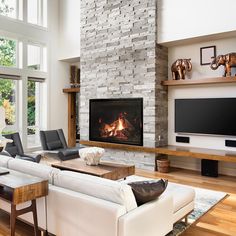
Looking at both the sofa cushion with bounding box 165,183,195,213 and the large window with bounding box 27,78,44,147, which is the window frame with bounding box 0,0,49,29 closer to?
the large window with bounding box 27,78,44,147

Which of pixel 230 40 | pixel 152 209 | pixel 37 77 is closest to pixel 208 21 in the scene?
pixel 230 40

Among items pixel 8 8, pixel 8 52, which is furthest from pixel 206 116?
pixel 8 8

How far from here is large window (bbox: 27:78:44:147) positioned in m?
7.46

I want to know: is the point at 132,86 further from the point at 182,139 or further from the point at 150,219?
the point at 150,219

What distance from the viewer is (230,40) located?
527 cm

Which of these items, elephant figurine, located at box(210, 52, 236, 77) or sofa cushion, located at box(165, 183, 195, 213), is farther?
elephant figurine, located at box(210, 52, 236, 77)

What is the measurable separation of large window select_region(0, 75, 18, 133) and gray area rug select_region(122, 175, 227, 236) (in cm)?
506

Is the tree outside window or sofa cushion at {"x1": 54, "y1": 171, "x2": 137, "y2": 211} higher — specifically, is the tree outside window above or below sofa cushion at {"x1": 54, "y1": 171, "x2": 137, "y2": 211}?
above

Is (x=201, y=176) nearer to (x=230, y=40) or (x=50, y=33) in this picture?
(x=230, y=40)

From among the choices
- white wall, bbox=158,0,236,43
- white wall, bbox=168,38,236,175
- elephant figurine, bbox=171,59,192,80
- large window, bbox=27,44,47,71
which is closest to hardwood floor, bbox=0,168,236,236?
white wall, bbox=168,38,236,175

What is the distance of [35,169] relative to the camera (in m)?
2.72

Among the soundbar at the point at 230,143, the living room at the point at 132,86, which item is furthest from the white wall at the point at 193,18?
the soundbar at the point at 230,143

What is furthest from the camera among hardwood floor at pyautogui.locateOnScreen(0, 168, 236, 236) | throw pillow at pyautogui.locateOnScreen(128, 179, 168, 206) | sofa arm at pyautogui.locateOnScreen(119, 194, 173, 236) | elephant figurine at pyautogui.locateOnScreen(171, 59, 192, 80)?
elephant figurine at pyautogui.locateOnScreen(171, 59, 192, 80)

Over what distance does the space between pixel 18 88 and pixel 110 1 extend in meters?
3.32
